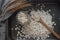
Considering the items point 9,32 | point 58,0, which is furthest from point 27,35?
point 58,0

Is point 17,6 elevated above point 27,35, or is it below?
above

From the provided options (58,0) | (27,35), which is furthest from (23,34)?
(58,0)

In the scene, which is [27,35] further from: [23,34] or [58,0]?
[58,0]

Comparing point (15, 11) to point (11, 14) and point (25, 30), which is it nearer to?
point (11, 14)

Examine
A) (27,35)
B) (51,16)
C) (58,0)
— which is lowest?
(27,35)

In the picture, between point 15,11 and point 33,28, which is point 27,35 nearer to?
point 33,28

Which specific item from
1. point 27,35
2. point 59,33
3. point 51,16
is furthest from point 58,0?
point 27,35

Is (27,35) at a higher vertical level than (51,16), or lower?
lower
